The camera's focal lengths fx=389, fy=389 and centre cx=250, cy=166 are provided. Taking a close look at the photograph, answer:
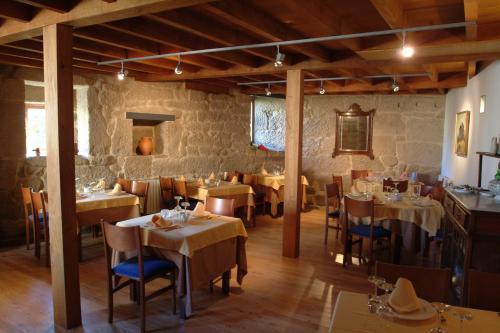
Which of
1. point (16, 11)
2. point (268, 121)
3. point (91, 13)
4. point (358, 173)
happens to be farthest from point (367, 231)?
point (268, 121)

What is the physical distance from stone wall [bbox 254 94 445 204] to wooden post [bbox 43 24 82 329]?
5.71 m

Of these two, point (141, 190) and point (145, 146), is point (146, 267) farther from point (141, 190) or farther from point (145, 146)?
point (145, 146)

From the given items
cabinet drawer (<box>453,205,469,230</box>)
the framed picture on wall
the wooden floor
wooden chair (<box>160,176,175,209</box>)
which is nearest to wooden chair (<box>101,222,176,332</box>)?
the wooden floor

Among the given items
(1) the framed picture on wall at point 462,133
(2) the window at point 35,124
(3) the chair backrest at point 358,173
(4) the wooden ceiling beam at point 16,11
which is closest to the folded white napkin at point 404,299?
(4) the wooden ceiling beam at point 16,11

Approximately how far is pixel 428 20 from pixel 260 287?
2848mm

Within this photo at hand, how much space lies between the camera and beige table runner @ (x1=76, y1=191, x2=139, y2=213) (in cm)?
454

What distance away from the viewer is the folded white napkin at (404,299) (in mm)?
1709

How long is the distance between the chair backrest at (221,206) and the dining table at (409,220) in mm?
1384

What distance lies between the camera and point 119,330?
298 cm

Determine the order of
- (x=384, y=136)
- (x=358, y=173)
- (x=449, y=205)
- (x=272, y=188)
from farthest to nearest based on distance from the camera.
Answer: (x=384, y=136) → (x=358, y=173) → (x=272, y=188) → (x=449, y=205)

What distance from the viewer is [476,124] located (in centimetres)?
491

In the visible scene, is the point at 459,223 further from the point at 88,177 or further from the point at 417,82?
the point at 88,177

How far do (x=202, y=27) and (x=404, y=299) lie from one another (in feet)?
8.95


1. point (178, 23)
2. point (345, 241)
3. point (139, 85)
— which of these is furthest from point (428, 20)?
point (139, 85)
